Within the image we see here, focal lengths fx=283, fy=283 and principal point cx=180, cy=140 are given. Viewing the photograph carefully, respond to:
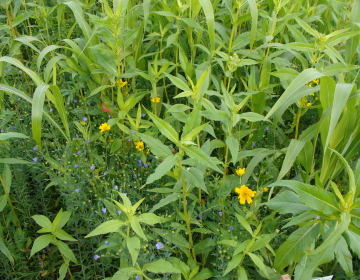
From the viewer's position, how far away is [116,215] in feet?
4.41

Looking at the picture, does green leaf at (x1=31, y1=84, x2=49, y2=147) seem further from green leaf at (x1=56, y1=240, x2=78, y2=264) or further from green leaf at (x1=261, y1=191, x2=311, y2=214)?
green leaf at (x1=261, y1=191, x2=311, y2=214)

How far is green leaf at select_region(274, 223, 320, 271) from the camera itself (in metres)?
1.20

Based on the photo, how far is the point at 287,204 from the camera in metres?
1.24

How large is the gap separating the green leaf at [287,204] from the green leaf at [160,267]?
50 cm

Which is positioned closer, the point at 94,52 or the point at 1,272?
the point at 1,272

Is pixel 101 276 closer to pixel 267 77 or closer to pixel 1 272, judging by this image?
pixel 1 272

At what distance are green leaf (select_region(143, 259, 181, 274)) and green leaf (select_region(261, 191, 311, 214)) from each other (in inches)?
19.6

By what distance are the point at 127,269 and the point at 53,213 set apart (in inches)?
35.9

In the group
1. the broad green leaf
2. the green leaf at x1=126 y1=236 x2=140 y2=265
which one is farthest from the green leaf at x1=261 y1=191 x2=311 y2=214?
the green leaf at x1=126 y1=236 x2=140 y2=265

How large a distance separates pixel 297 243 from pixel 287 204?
0.54 feet

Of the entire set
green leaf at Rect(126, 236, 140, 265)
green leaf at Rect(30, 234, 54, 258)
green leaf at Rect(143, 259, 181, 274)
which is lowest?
green leaf at Rect(143, 259, 181, 274)

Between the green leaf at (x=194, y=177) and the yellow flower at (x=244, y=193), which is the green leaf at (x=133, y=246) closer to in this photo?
the green leaf at (x=194, y=177)

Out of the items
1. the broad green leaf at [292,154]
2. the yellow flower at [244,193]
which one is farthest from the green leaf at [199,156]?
the broad green leaf at [292,154]

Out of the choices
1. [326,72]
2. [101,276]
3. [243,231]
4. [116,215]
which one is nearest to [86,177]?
[116,215]
